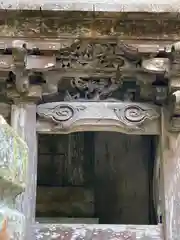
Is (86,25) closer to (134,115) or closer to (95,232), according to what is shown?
(134,115)

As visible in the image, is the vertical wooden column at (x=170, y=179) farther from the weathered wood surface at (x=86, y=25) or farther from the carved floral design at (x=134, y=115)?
the weathered wood surface at (x=86, y=25)

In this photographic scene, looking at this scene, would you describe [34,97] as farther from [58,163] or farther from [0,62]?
[58,163]

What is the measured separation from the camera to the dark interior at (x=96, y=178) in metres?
5.81

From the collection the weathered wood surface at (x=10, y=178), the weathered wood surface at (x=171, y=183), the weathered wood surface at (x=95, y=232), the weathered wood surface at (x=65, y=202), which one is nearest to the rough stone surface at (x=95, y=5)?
the weathered wood surface at (x=171, y=183)

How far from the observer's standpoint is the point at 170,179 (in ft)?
13.3

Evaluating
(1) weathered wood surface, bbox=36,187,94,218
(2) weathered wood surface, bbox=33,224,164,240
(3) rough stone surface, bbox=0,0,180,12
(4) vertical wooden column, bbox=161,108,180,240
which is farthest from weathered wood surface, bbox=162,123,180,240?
(1) weathered wood surface, bbox=36,187,94,218

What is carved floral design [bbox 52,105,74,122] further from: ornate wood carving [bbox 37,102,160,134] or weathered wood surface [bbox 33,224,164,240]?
weathered wood surface [bbox 33,224,164,240]

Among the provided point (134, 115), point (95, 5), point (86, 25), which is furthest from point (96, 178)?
point (95, 5)

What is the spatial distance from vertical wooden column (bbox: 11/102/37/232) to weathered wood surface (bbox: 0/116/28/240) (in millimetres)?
1311

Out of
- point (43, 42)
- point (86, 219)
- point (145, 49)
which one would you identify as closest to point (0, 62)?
point (43, 42)

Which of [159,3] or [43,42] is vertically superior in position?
[159,3]

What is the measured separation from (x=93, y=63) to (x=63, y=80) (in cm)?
29

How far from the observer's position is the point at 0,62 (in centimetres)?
414

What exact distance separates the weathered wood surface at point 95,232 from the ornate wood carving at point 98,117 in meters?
0.77
